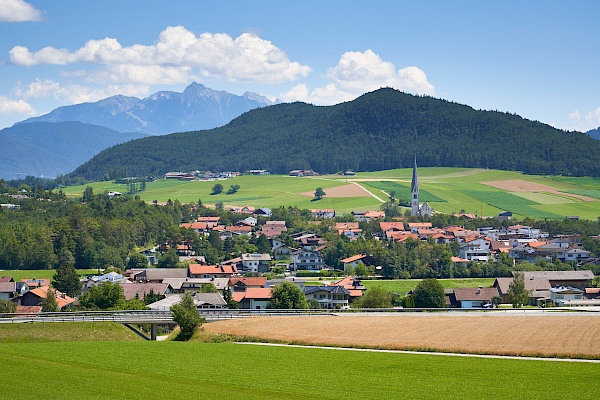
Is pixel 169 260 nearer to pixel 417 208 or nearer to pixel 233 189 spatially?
pixel 417 208

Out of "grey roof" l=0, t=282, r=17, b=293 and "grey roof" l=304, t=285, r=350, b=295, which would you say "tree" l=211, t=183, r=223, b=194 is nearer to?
"grey roof" l=0, t=282, r=17, b=293

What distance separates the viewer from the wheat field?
3177 cm

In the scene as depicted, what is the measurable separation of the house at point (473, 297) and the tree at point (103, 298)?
21.0m

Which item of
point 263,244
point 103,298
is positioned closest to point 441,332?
point 103,298

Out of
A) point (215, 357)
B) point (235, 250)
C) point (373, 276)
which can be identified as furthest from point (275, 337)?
point (235, 250)

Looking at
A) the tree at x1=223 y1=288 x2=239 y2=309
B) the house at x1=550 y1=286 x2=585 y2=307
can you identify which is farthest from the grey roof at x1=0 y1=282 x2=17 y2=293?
the house at x1=550 y1=286 x2=585 y2=307

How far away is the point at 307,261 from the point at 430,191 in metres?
59.5

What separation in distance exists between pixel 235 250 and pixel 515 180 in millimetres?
78211

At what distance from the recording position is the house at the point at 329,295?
59125mm

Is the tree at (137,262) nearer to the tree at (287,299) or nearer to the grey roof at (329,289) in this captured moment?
the grey roof at (329,289)

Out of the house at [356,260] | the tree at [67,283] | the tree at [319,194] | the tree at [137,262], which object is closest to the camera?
the tree at [67,283]

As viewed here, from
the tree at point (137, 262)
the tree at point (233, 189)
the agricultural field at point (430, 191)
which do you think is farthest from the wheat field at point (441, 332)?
the tree at point (233, 189)

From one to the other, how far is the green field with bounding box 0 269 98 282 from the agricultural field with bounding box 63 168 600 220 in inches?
2250

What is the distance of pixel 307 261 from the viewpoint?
81.7 meters
